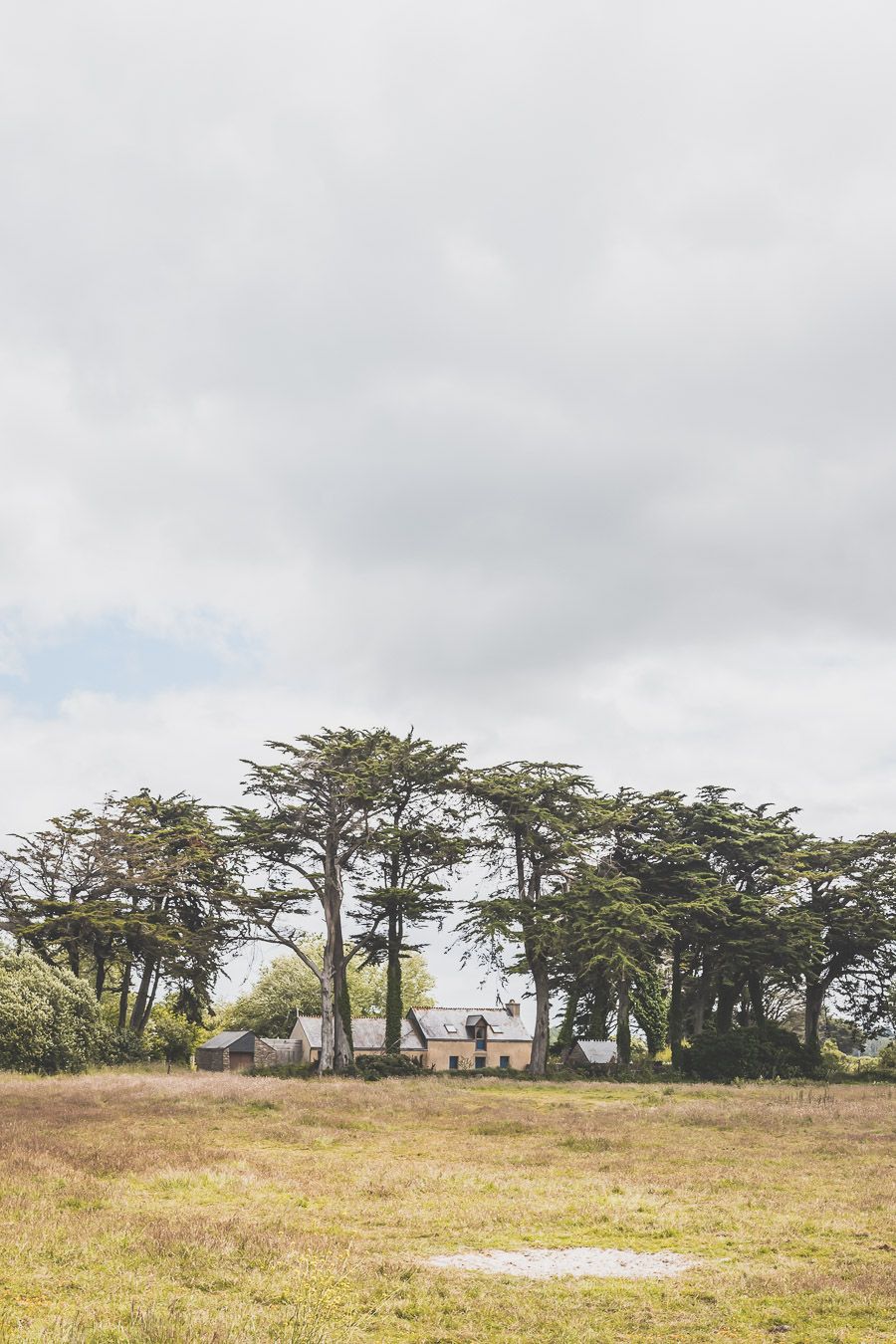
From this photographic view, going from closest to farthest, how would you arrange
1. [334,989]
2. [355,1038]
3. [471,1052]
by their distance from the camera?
[334,989] < [355,1038] < [471,1052]

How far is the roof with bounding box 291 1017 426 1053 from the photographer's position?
214ft

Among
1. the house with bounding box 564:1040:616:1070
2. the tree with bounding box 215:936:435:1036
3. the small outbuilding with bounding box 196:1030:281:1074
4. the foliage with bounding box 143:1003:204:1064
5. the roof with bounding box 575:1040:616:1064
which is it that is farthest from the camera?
the tree with bounding box 215:936:435:1036

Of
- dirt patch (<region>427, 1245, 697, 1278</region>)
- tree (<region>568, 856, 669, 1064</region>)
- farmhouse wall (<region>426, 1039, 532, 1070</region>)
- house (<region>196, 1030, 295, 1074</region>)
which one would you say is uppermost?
tree (<region>568, 856, 669, 1064</region>)

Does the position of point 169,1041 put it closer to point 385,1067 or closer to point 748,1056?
point 385,1067

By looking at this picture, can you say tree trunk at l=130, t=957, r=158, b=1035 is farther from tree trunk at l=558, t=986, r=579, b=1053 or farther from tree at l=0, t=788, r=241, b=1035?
tree trunk at l=558, t=986, r=579, b=1053

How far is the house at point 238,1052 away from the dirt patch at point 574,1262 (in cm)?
5488

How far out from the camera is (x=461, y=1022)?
7600cm

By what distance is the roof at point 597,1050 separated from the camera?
55719 millimetres

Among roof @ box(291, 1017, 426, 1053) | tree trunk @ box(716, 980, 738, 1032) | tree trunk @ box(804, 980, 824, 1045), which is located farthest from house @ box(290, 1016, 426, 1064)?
tree trunk @ box(804, 980, 824, 1045)

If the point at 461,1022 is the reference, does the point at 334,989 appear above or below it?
above

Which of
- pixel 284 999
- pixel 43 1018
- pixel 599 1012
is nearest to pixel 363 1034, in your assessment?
pixel 284 999

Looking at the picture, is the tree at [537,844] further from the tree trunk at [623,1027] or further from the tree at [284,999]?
the tree at [284,999]

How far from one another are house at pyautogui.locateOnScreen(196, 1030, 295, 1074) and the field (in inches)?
1427

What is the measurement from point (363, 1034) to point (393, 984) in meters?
18.4
